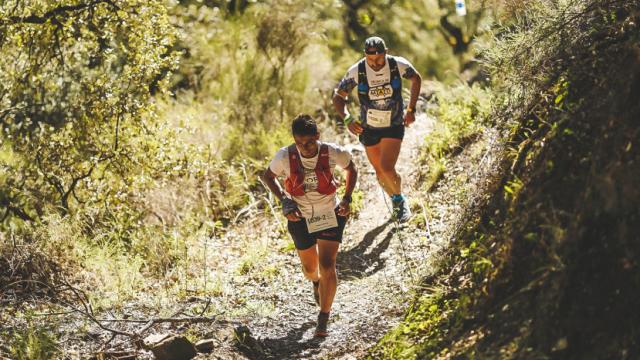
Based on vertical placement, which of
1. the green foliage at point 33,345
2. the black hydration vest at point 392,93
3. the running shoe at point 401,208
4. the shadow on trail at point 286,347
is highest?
the black hydration vest at point 392,93

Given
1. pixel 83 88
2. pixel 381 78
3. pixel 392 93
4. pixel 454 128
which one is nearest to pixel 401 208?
pixel 392 93

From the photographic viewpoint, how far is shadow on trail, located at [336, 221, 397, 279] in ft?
25.6

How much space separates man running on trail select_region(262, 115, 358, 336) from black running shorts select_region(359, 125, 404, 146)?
2.05 metres

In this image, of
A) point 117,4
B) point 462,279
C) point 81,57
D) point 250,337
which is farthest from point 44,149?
point 462,279

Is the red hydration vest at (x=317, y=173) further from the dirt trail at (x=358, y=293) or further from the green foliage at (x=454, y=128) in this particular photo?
the green foliage at (x=454, y=128)

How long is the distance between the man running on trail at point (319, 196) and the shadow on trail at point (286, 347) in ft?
0.55

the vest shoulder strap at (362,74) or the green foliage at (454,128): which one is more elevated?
the vest shoulder strap at (362,74)

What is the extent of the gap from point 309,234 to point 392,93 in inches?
92.0

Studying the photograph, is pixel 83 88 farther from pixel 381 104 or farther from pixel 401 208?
pixel 401 208

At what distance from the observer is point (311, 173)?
5.86 meters

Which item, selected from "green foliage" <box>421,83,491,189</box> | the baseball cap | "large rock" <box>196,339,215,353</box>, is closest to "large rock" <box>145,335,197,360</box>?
"large rock" <box>196,339,215,353</box>

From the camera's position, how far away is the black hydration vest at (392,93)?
7.75 m

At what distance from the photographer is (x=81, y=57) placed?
8078 millimetres

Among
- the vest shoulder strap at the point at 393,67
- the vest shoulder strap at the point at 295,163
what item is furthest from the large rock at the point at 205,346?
the vest shoulder strap at the point at 393,67
